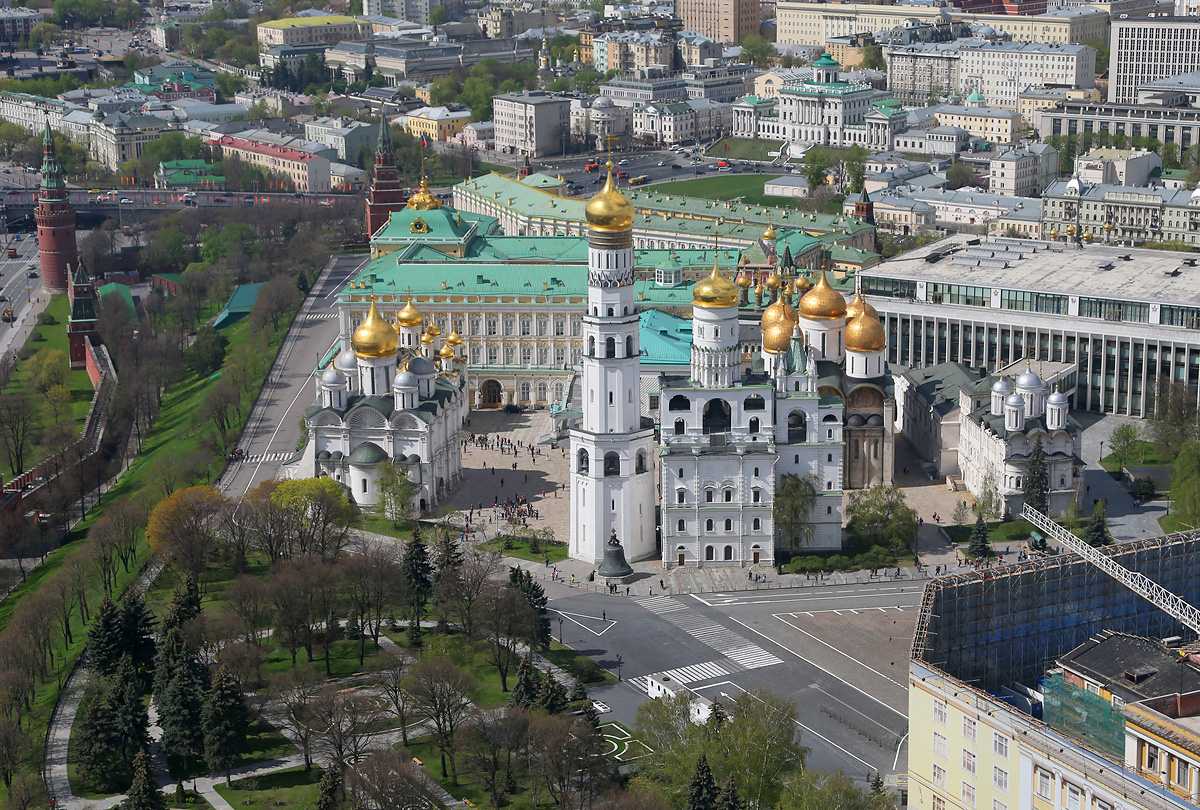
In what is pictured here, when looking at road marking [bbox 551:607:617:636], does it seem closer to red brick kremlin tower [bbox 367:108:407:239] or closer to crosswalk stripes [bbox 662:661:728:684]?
crosswalk stripes [bbox 662:661:728:684]

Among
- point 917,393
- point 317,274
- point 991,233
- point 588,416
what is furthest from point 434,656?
point 991,233

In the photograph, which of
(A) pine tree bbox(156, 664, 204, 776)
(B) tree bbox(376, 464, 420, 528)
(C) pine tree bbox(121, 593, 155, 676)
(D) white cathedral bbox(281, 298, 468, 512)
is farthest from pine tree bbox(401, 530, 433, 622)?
(D) white cathedral bbox(281, 298, 468, 512)

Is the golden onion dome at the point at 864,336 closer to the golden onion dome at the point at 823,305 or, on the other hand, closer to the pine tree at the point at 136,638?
the golden onion dome at the point at 823,305

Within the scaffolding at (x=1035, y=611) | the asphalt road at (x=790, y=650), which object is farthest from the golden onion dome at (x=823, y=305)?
the scaffolding at (x=1035, y=611)

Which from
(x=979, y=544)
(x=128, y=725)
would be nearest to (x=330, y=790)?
(x=128, y=725)

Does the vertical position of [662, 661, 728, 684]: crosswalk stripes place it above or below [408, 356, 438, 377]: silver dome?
below

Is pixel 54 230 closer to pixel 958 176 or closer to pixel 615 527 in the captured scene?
pixel 958 176

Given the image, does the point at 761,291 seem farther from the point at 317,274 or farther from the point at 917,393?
the point at 317,274
